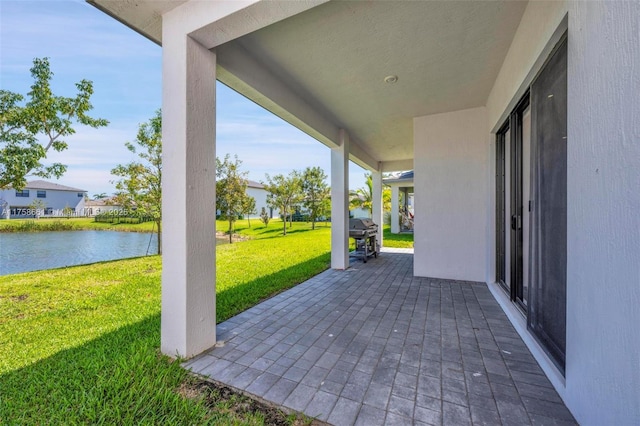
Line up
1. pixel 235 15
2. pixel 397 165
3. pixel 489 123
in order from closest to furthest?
pixel 235 15 → pixel 489 123 → pixel 397 165

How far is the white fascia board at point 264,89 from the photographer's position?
3.06 meters

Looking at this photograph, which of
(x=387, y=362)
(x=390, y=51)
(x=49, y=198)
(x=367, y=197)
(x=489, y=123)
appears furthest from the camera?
(x=49, y=198)

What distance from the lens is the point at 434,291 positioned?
4.55 meters

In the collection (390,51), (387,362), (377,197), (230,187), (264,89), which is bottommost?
(387,362)

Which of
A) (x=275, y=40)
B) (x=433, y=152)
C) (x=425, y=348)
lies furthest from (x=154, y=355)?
(x=433, y=152)

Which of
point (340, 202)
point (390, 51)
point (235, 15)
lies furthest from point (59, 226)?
point (390, 51)

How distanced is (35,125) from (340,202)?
6.37 metres

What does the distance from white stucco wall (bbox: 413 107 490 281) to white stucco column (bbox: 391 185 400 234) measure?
10.3 metres

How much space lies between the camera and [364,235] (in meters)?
7.32

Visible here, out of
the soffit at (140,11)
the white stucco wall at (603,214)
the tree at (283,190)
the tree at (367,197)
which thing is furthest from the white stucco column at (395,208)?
the soffit at (140,11)

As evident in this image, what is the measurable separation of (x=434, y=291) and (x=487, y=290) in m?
0.94

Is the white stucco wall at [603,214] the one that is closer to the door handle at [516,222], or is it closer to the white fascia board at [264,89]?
the door handle at [516,222]

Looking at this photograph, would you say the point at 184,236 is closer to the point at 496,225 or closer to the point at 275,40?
the point at 275,40

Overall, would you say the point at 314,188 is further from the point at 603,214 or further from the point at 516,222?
the point at 603,214
